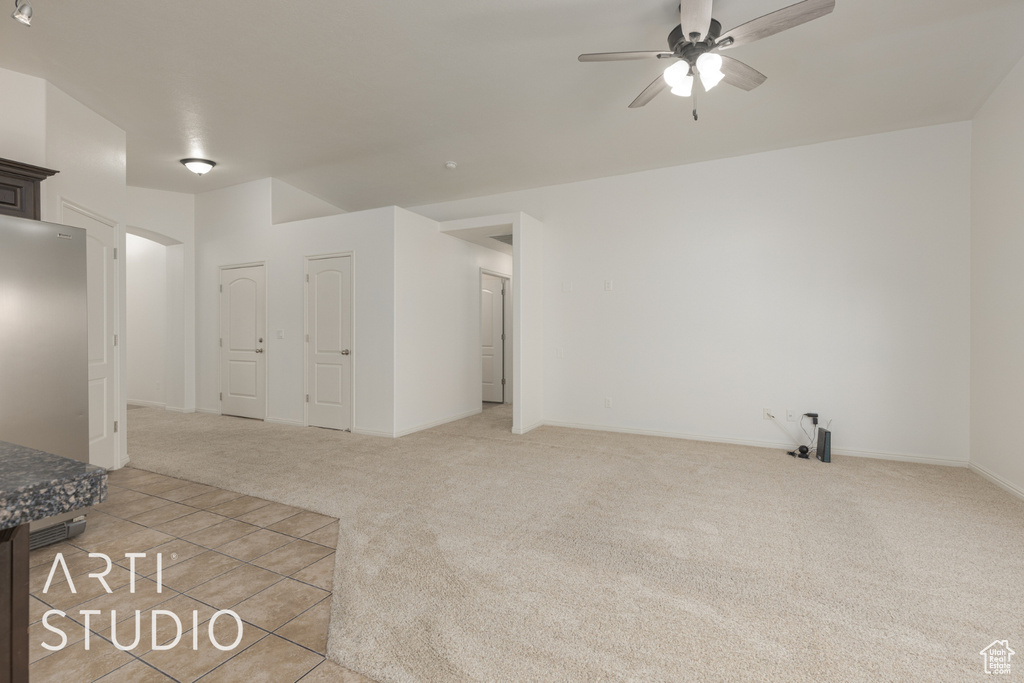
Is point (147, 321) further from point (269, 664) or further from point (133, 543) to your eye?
point (269, 664)

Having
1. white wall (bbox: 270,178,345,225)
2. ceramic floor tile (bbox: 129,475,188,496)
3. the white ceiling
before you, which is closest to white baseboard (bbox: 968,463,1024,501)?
the white ceiling

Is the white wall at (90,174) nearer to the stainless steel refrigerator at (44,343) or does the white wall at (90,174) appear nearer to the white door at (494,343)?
the stainless steel refrigerator at (44,343)

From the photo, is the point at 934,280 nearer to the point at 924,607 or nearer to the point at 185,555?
the point at 924,607

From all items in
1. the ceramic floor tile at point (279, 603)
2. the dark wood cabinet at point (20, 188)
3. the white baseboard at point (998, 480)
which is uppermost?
the dark wood cabinet at point (20, 188)

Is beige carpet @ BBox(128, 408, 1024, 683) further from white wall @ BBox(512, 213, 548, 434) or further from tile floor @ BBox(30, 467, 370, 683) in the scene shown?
white wall @ BBox(512, 213, 548, 434)

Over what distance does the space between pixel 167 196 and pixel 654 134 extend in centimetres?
636

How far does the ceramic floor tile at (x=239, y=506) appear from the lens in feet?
9.94

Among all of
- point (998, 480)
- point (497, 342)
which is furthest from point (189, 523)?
point (998, 480)

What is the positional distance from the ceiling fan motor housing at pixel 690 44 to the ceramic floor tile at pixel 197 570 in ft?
12.2

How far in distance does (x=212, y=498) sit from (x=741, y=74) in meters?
4.48

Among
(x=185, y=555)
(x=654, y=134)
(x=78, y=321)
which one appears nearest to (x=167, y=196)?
(x=78, y=321)

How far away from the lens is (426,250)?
18.5 feet

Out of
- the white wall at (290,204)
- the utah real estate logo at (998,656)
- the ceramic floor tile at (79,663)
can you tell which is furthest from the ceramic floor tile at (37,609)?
the white wall at (290,204)

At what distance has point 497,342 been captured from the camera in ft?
25.8
